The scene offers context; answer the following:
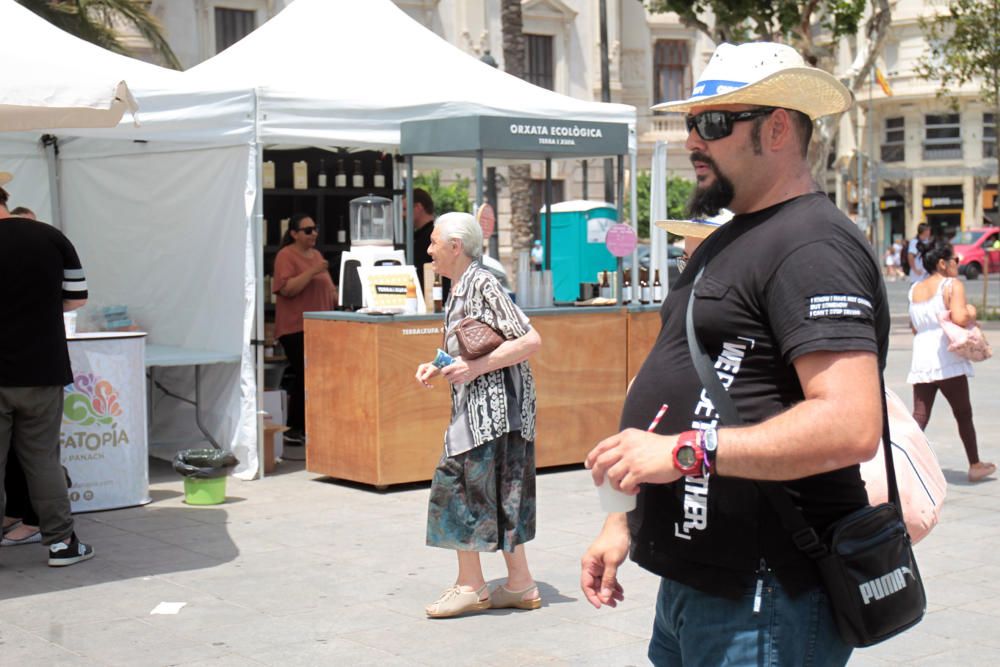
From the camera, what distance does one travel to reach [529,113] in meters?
10.1

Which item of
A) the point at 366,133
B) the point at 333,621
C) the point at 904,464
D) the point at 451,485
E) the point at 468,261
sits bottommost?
the point at 333,621

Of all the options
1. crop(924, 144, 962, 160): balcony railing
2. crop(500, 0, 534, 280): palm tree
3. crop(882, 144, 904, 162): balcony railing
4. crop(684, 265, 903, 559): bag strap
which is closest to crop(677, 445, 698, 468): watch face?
crop(684, 265, 903, 559): bag strap

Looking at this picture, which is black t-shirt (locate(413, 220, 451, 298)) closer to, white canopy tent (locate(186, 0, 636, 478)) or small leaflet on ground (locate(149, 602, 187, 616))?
white canopy tent (locate(186, 0, 636, 478))

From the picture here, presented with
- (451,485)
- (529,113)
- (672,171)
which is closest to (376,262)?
(529,113)

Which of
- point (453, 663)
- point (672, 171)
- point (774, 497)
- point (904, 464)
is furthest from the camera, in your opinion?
point (672, 171)

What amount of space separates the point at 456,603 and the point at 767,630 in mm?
3497

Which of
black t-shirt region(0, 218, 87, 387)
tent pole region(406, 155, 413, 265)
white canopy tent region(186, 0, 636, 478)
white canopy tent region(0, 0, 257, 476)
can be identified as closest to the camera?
black t-shirt region(0, 218, 87, 387)

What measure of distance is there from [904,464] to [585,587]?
2.37 ft

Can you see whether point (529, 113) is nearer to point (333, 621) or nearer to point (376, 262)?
point (376, 262)

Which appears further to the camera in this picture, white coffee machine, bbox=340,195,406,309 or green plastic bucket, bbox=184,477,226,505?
white coffee machine, bbox=340,195,406,309

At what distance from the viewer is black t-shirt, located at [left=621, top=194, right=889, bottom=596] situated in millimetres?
2367

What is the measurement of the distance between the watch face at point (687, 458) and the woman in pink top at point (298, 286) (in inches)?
328

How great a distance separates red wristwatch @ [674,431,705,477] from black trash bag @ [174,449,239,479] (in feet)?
21.4

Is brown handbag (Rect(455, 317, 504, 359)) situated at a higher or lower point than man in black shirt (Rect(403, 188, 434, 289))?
lower
